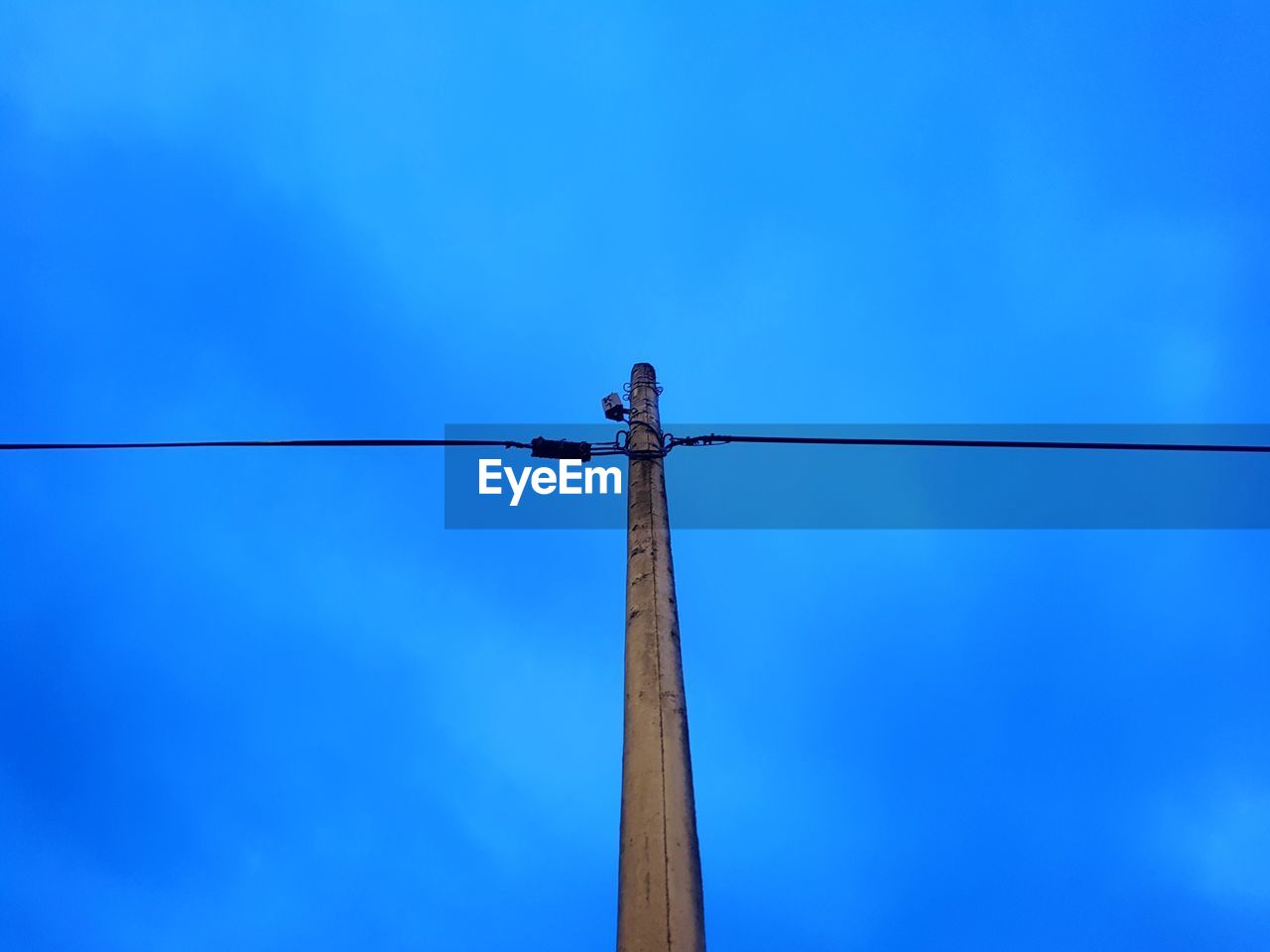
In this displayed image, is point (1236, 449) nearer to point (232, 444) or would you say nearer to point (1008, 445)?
point (1008, 445)

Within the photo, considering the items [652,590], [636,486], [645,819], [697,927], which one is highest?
[636,486]

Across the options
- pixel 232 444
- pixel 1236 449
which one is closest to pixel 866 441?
pixel 1236 449

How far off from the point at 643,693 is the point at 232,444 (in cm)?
514

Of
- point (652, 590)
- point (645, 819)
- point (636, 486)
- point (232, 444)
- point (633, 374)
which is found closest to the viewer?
point (645, 819)

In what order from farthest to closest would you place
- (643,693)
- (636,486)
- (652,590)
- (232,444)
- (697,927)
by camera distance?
(232,444) → (636,486) → (652,590) → (643,693) → (697,927)

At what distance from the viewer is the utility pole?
4383 millimetres

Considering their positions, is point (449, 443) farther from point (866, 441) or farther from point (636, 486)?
point (866, 441)

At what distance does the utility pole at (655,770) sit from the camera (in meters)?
4.38

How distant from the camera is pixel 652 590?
5.81 metres

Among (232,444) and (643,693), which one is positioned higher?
(232,444)

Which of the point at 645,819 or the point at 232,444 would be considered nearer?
the point at 645,819

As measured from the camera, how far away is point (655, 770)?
16.1 feet

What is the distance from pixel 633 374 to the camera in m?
8.15

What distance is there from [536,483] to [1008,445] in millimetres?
4279
